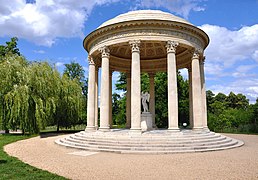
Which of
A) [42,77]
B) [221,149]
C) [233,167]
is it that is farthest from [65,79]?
[233,167]

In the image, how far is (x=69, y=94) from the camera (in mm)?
37438

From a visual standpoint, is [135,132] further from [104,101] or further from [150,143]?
[104,101]

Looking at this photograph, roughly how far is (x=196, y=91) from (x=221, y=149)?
7340mm

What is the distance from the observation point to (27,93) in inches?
1123

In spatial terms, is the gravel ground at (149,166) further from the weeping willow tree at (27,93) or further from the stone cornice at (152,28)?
the weeping willow tree at (27,93)

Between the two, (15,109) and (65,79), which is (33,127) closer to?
(15,109)

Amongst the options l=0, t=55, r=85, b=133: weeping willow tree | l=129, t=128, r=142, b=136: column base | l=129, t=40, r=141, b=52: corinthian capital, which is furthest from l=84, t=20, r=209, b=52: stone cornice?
l=0, t=55, r=85, b=133: weeping willow tree

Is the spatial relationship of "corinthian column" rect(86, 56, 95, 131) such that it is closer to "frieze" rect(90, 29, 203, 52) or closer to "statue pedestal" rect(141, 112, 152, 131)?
"frieze" rect(90, 29, 203, 52)

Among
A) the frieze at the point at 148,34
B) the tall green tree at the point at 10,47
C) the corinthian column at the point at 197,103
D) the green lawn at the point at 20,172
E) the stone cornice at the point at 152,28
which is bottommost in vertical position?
the green lawn at the point at 20,172

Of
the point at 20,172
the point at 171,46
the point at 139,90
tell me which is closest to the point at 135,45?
the point at 171,46

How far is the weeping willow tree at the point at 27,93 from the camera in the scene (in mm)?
28031

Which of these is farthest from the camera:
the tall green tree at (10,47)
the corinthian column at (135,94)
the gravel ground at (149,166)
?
the tall green tree at (10,47)

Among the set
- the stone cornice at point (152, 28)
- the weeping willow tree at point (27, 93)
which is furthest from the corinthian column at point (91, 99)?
the weeping willow tree at point (27, 93)

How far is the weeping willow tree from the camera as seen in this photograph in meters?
28.0
